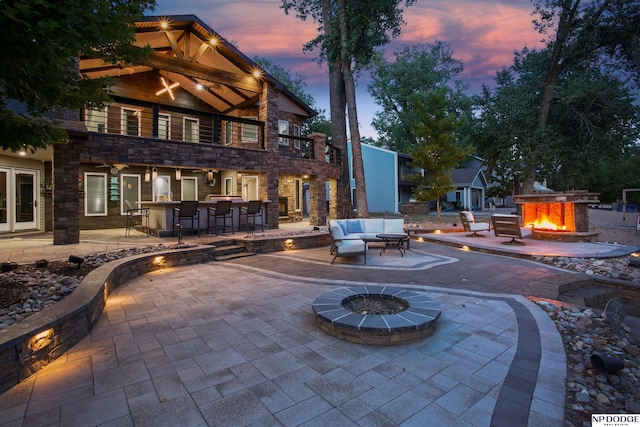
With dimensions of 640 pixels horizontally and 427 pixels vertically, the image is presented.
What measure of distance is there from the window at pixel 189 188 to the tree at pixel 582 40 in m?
18.3

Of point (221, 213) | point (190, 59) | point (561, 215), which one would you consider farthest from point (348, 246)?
point (190, 59)

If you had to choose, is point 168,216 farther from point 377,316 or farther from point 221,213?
point 377,316

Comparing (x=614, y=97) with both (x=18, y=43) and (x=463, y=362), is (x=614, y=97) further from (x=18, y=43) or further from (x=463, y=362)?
(x=18, y=43)

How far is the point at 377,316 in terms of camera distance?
331 centimetres

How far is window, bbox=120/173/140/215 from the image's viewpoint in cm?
1281

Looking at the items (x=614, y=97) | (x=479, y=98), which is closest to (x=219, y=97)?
(x=479, y=98)

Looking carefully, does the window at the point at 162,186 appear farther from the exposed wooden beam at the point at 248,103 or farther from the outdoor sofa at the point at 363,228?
the outdoor sofa at the point at 363,228

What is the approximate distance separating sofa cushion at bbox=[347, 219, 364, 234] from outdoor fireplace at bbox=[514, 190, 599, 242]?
6.26 m

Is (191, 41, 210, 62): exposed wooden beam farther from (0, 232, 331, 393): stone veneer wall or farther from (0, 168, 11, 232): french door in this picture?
(0, 232, 331, 393): stone veneer wall

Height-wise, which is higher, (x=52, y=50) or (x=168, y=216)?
(x=52, y=50)

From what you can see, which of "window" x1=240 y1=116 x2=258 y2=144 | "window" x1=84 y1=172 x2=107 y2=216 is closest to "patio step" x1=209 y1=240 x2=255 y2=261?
"window" x1=84 y1=172 x2=107 y2=216

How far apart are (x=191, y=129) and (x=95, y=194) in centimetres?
483

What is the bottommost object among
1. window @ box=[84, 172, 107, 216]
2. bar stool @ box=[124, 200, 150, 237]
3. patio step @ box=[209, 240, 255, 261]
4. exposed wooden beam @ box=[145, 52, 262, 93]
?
patio step @ box=[209, 240, 255, 261]

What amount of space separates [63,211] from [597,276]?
12407 mm
